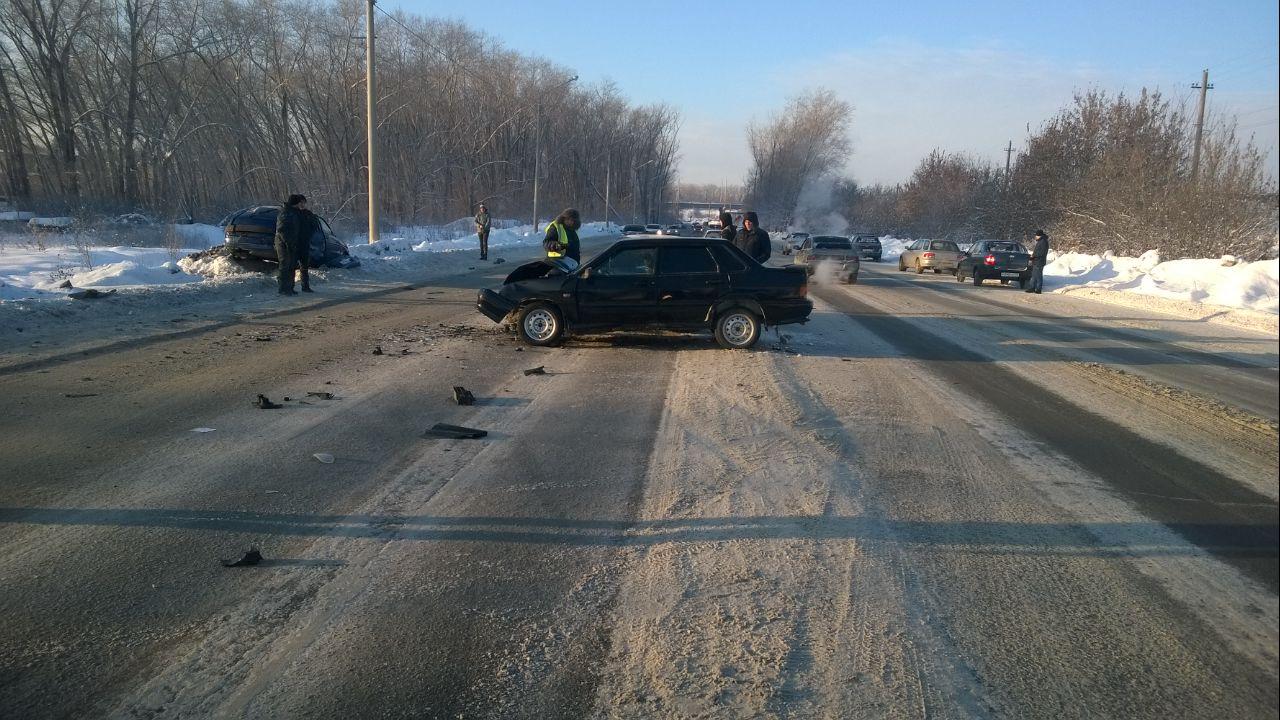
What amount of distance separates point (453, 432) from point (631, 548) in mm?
2708

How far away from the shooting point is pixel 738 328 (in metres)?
11.1

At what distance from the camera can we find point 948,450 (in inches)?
254

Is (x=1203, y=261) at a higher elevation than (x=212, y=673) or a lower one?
higher

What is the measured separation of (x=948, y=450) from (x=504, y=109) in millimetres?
67905

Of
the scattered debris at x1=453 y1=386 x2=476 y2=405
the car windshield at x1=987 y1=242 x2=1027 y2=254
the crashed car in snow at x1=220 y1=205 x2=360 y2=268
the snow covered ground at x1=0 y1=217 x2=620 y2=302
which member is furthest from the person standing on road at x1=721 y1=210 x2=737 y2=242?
the car windshield at x1=987 y1=242 x2=1027 y2=254

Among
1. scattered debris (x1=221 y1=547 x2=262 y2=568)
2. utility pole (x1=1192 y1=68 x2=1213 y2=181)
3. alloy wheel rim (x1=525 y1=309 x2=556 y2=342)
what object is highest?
utility pole (x1=1192 y1=68 x2=1213 y2=181)

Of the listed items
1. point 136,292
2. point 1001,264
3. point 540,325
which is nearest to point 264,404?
point 540,325

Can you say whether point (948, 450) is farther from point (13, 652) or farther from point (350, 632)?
point (13, 652)

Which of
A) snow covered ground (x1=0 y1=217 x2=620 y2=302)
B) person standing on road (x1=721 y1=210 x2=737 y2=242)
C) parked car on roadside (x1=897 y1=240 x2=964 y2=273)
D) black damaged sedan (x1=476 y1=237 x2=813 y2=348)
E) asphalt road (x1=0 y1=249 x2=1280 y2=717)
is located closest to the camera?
asphalt road (x1=0 y1=249 x2=1280 y2=717)

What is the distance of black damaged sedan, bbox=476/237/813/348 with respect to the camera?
36.1 ft

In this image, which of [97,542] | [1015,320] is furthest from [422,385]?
[1015,320]

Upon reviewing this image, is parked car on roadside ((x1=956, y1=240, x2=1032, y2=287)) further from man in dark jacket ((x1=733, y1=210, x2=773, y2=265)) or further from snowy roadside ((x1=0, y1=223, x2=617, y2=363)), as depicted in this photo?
snowy roadside ((x1=0, y1=223, x2=617, y2=363))

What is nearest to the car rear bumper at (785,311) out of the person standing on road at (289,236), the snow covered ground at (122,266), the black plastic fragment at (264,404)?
the black plastic fragment at (264,404)

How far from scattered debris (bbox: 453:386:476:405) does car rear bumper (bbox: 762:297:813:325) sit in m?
4.72
